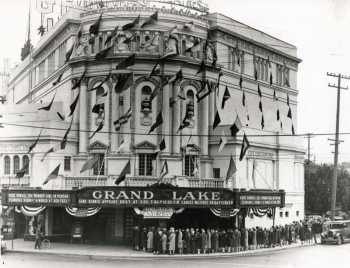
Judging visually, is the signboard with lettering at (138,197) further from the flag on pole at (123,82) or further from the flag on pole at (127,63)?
the flag on pole at (127,63)

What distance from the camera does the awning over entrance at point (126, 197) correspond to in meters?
34.3

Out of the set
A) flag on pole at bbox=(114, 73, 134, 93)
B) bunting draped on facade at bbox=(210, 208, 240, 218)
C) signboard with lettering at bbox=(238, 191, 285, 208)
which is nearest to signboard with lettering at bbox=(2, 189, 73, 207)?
flag on pole at bbox=(114, 73, 134, 93)

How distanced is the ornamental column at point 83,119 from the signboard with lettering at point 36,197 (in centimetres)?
645

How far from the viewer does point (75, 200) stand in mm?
34500

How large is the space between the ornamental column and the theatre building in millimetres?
74

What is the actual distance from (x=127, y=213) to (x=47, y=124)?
8870 mm

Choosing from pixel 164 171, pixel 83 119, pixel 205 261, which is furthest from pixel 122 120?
pixel 205 261

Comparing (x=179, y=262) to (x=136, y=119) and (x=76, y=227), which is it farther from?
(x=136, y=119)

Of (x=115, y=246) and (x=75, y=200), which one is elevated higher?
(x=75, y=200)

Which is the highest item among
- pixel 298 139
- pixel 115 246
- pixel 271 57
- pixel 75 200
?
pixel 271 57

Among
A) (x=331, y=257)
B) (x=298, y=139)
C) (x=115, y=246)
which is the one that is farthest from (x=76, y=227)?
(x=298, y=139)

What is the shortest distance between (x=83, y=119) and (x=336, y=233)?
20316 mm

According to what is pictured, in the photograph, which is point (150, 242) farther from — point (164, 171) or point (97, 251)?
point (164, 171)

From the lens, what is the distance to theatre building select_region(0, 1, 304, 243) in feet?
117
